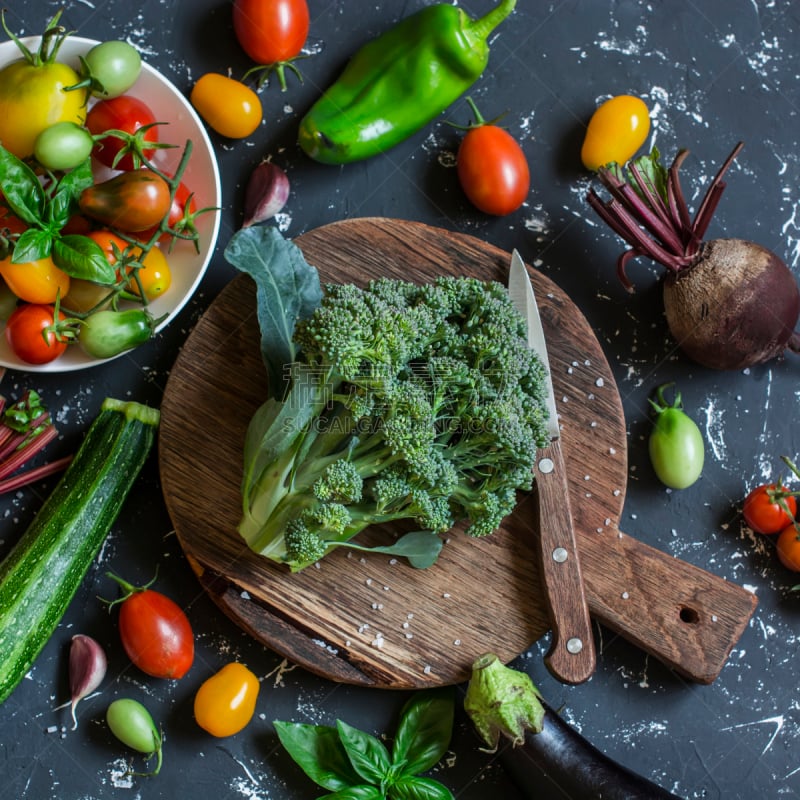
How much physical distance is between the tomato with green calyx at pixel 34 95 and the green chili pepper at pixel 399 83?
0.53 meters

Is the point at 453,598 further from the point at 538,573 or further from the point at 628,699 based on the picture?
the point at 628,699

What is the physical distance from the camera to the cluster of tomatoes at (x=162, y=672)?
186cm

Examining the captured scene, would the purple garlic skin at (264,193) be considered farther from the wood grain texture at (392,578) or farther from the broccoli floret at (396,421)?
the broccoli floret at (396,421)

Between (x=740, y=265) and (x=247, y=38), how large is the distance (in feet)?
4.12

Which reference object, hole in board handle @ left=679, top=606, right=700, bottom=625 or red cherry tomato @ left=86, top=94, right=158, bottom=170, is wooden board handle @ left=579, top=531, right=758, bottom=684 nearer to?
hole in board handle @ left=679, top=606, right=700, bottom=625

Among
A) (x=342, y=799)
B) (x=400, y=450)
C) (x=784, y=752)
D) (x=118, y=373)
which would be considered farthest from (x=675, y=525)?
(x=118, y=373)

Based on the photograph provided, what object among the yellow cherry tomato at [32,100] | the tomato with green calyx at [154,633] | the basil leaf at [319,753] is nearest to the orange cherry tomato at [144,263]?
the yellow cherry tomato at [32,100]

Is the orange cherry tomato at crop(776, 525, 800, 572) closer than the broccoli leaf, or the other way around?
the broccoli leaf

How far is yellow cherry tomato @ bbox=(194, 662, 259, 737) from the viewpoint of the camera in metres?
1.87

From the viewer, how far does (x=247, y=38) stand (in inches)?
78.5

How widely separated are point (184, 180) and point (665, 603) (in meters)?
1.45

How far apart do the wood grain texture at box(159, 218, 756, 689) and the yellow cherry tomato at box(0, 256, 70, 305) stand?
0.97 ft

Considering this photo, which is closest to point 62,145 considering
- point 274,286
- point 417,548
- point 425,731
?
point 274,286

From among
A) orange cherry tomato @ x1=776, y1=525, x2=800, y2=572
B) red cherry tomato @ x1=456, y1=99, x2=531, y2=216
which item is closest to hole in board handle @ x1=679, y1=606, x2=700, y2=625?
orange cherry tomato @ x1=776, y1=525, x2=800, y2=572
